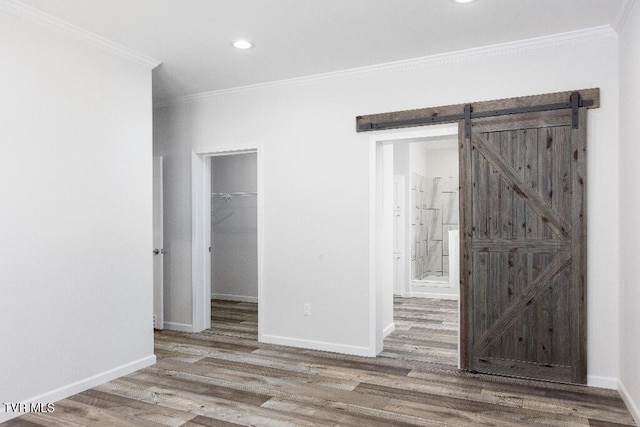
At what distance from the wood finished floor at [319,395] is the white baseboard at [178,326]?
2.08 ft

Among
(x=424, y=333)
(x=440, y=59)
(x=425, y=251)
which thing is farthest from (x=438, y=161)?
(x=440, y=59)

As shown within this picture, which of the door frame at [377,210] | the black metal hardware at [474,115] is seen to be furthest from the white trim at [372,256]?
the black metal hardware at [474,115]

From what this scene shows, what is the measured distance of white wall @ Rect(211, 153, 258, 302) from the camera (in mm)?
7062

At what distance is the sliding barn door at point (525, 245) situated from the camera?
350 cm

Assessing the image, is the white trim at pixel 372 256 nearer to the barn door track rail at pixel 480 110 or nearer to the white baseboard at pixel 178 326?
the barn door track rail at pixel 480 110

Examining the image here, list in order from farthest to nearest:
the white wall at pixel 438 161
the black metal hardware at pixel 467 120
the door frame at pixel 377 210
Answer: the white wall at pixel 438 161, the door frame at pixel 377 210, the black metal hardware at pixel 467 120

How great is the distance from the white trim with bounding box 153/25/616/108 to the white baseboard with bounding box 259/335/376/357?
7.91 feet

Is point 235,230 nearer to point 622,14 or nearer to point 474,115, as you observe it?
point 474,115

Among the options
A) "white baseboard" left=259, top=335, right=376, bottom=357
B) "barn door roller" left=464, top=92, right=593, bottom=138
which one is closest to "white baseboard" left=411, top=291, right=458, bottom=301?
"white baseboard" left=259, top=335, right=376, bottom=357

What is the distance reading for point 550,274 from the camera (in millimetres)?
3578

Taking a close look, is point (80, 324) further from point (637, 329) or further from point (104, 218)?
point (637, 329)

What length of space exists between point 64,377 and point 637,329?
3675 mm

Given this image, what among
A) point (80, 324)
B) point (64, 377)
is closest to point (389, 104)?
point (80, 324)

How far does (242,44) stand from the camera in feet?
12.0
